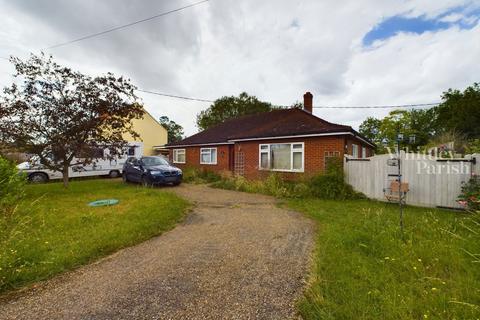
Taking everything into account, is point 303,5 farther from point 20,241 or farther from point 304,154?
point 20,241

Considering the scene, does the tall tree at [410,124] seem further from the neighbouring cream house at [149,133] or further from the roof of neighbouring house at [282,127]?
the neighbouring cream house at [149,133]

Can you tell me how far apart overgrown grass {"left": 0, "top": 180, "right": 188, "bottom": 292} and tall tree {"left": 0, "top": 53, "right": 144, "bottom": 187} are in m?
2.61

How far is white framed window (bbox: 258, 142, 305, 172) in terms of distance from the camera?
35.3 ft

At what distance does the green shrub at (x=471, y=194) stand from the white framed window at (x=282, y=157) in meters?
5.54

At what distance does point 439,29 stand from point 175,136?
169 feet

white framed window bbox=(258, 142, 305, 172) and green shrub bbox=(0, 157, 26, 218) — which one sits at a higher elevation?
white framed window bbox=(258, 142, 305, 172)

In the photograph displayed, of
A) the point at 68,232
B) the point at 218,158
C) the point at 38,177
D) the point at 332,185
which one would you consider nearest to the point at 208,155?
the point at 218,158

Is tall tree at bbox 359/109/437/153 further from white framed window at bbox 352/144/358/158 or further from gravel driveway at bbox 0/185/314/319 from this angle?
gravel driveway at bbox 0/185/314/319

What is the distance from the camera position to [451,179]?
6.69m

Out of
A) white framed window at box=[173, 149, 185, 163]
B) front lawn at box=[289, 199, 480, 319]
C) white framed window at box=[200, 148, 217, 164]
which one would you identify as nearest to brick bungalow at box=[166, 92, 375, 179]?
white framed window at box=[200, 148, 217, 164]

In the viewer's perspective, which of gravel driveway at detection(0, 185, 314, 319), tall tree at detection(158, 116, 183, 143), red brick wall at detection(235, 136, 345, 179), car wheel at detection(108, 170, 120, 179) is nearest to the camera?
gravel driveway at detection(0, 185, 314, 319)

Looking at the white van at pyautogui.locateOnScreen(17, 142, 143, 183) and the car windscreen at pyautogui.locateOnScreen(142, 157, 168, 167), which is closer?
the car windscreen at pyautogui.locateOnScreen(142, 157, 168, 167)

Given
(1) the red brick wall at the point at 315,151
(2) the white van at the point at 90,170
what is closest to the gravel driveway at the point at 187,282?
(1) the red brick wall at the point at 315,151

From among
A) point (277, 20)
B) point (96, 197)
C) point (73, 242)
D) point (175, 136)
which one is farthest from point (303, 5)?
point (175, 136)
